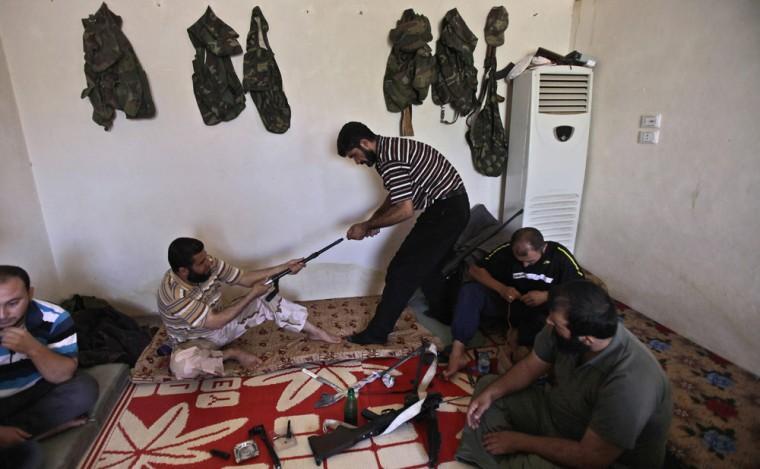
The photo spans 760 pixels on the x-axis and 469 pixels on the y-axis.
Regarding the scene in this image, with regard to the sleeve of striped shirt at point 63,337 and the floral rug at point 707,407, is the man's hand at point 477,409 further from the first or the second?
the sleeve of striped shirt at point 63,337

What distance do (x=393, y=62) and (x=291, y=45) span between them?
63 cm

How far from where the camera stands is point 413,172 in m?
2.05

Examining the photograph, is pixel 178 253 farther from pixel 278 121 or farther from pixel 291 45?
pixel 291 45

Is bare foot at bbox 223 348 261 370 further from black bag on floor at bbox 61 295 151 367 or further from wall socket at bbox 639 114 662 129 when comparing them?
wall socket at bbox 639 114 662 129

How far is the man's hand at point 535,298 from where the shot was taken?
193cm

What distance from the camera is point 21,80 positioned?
222 centimetres

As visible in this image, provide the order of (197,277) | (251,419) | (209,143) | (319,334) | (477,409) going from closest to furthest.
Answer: (477,409), (251,419), (197,277), (319,334), (209,143)

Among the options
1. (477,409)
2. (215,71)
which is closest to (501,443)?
(477,409)

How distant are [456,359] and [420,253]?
0.57 meters

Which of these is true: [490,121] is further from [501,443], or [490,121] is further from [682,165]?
[501,443]

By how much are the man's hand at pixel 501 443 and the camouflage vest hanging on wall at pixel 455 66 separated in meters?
1.96

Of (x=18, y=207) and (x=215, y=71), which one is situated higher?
(x=215, y=71)

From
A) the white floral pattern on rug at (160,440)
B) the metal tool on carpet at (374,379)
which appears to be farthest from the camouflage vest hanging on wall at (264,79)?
the white floral pattern on rug at (160,440)

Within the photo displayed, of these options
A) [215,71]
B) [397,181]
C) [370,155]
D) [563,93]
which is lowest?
[397,181]
